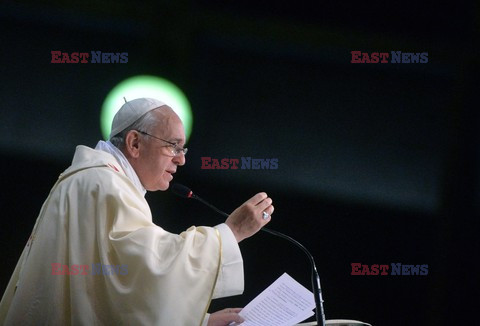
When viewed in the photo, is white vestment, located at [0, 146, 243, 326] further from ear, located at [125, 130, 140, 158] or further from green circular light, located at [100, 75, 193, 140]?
green circular light, located at [100, 75, 193, 140]

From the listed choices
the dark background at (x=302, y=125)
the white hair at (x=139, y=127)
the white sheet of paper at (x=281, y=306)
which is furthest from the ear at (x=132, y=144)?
the dark background at (x=302, y=125)

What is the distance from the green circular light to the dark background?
4cm

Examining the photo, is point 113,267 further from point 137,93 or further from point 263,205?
point 137,93

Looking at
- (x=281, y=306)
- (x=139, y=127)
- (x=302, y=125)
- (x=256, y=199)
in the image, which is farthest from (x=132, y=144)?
(x=302, y=125)

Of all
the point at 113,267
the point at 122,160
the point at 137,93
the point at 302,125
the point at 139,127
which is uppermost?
the point at 137,93

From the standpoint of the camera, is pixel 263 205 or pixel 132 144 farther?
pixel 132 144

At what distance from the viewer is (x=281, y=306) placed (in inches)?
85.5

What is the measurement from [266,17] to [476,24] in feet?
4.28

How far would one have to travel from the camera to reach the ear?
8.66 feet

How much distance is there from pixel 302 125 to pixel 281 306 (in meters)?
1.79

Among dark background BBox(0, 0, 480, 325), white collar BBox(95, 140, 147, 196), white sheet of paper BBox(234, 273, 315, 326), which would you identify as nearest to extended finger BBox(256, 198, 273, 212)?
white sheet of paper BBox(234, 273, 315, 326)

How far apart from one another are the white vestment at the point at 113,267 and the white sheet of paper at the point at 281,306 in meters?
0.11

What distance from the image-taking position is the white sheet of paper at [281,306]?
211 centimetres

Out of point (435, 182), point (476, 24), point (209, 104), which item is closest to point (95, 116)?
point (209, 104)
